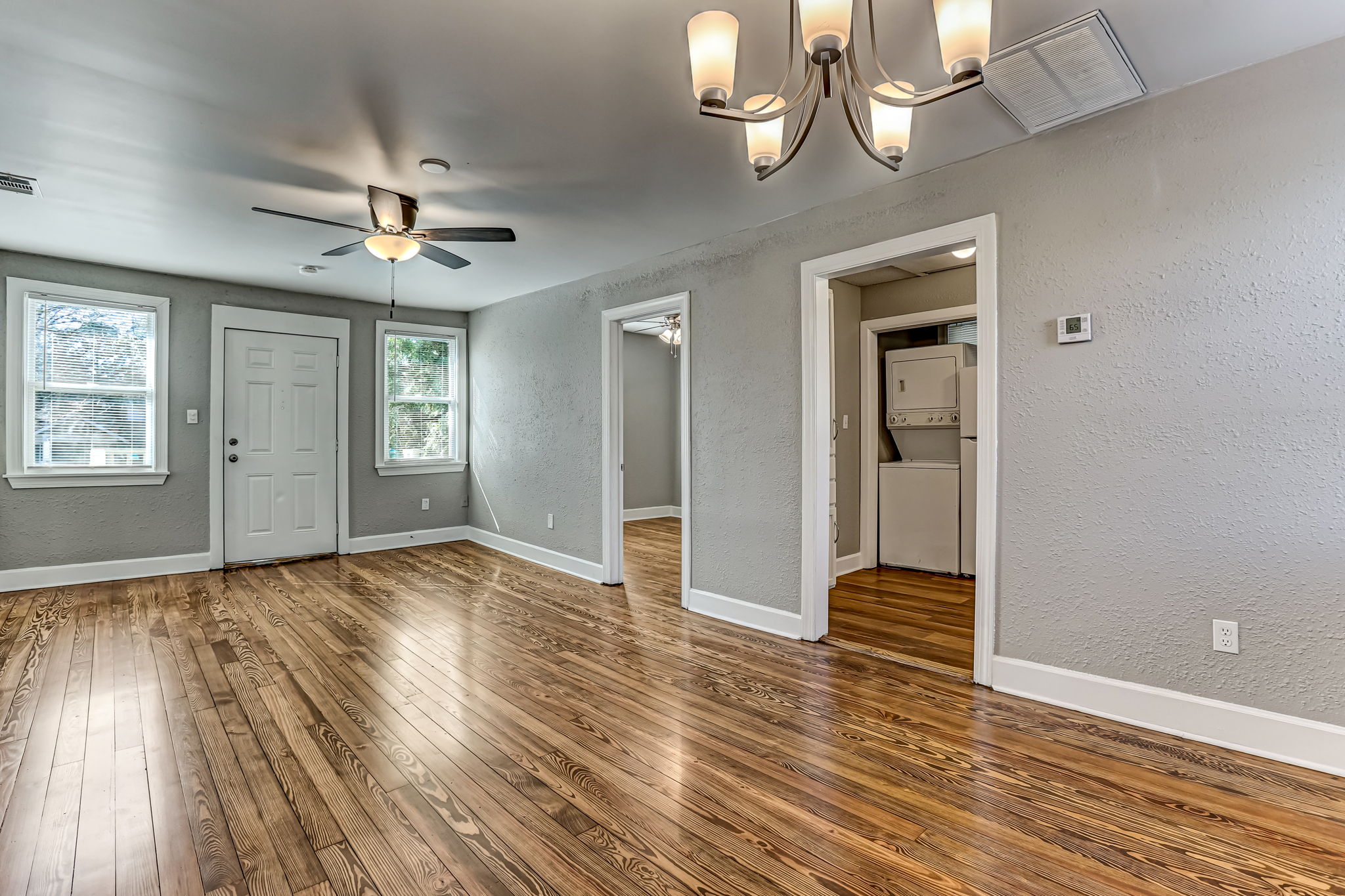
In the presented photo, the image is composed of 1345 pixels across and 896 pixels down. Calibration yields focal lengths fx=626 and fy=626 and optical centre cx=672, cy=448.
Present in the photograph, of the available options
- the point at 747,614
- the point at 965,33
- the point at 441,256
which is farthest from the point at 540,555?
the point at 965,33

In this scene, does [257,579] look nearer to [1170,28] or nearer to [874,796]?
[874,796]

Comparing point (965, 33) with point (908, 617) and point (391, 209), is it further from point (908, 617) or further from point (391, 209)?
point (908, 617)

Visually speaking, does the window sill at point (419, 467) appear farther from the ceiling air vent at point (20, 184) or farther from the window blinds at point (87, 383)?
the ceiling air vent at point (20, 184)

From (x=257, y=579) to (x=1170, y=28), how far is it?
20.6 feet

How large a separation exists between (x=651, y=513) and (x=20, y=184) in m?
6.76

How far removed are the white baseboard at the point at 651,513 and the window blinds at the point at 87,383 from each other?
509 centimetres

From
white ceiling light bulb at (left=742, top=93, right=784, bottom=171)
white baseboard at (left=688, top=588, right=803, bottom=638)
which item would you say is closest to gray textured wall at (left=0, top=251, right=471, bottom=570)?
white baseboard at (left=688, top=588, right=803, bottom=638)

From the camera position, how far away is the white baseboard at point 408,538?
6184mm

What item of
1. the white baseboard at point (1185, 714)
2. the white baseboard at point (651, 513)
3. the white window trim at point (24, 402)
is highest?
the white window trim at point (24, 402)

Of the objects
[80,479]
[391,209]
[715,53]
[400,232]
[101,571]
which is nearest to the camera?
[715,53]

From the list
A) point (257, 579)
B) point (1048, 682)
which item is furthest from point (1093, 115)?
point (257, 579)

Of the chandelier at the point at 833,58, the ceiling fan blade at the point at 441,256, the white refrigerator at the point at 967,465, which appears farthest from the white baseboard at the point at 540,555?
the chandelier at the point at 833,58

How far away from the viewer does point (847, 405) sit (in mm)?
5355

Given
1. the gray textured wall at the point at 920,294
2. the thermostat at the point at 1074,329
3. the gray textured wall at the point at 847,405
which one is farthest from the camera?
the gray textured wall at the point at 847,405
